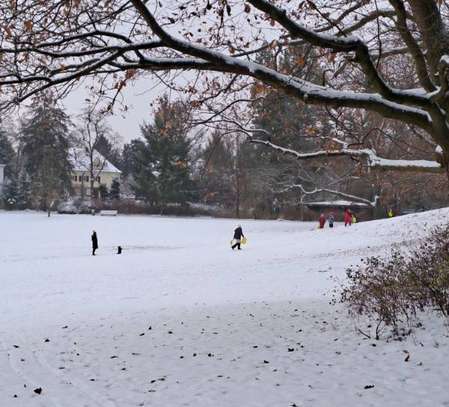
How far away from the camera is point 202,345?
→ 7258mm

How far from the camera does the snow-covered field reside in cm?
526

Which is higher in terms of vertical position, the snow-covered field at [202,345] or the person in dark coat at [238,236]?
the person in dark coat at [238,236]

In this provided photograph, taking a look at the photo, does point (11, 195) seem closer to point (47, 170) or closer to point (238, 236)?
point (47, 170)

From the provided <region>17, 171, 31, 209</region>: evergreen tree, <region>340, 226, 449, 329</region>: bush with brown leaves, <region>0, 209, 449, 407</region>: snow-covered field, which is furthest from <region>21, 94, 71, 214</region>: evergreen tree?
<region>340, 226, 449, 329</region>: bush with brown leaves

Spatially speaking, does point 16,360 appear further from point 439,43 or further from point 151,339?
point 439,43

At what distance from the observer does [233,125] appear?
33.5 feet

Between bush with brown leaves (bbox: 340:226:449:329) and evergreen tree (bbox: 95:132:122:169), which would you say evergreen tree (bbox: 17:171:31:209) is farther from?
bush with brown leaves (bbox: 340:226:449:329)

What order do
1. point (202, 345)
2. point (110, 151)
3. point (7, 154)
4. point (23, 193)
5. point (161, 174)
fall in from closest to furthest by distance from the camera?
point (202, 345) < point (161, 174) < point (23, 193) < point (7, 154) < point (110, 151)

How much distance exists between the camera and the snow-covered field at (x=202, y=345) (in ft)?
17.3

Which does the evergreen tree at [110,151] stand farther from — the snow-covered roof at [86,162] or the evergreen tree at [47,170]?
the evergreen tree at [47,170]

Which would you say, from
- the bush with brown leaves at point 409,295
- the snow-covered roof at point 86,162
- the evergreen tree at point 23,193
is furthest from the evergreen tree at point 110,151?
the bush with brown leaves at point 409,295

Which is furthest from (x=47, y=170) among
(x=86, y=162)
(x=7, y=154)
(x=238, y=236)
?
(x=238, y=236)

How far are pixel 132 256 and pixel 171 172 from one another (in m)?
34.8

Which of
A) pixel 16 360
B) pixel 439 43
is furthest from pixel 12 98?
pixel 439 43
